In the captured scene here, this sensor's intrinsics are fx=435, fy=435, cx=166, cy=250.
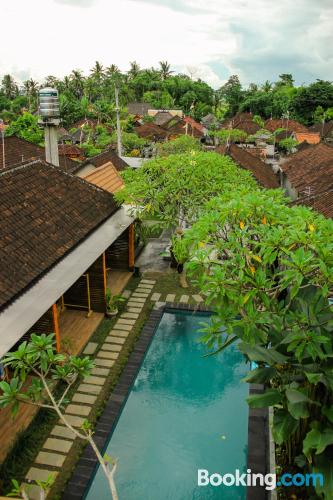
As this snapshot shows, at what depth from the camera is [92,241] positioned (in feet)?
45.3

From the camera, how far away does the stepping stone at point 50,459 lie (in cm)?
908

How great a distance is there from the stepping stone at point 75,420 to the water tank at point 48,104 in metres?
12.3

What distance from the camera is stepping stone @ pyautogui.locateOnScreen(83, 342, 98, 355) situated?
1304cm

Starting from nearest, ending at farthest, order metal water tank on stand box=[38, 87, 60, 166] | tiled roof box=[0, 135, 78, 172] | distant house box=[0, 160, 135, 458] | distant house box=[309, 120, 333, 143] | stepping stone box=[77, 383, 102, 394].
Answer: distant house box=[0, 160, 135, 458] → stepping stone box=[77, 383, 102, 394] → metal water tank on stand box=[38, 87, 60, 166] → tiled roof box=[0, 135, 78, 172] → distant house box=[309, 120, 333, 143]

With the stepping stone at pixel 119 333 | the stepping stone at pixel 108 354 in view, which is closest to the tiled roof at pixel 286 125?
the stepping stone at pixel 119 333

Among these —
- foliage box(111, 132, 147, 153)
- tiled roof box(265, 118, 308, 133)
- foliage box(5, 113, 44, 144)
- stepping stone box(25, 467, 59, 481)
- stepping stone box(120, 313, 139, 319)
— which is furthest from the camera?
tiled roof box(265, 118, 308, 133)

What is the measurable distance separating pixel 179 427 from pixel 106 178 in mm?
12887

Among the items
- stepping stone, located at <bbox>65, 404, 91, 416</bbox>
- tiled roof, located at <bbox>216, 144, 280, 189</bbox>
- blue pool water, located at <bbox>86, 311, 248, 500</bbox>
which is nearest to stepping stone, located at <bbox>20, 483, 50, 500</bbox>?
blue pool water, located at <bbox>86, 311, 248, 500</bbox>

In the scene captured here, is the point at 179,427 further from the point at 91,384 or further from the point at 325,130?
the point at 325,130

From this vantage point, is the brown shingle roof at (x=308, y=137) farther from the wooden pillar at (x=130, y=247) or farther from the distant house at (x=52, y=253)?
the distant house at (x=52, y=253)

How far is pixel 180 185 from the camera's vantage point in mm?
15367

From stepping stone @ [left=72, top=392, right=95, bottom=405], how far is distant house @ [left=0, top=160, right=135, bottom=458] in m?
1.11

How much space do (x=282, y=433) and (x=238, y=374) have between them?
609 centimetres

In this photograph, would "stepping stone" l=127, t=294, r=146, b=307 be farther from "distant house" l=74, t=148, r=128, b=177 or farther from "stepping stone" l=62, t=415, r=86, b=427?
"distant house" l=74, t=148, r=128, b=177
